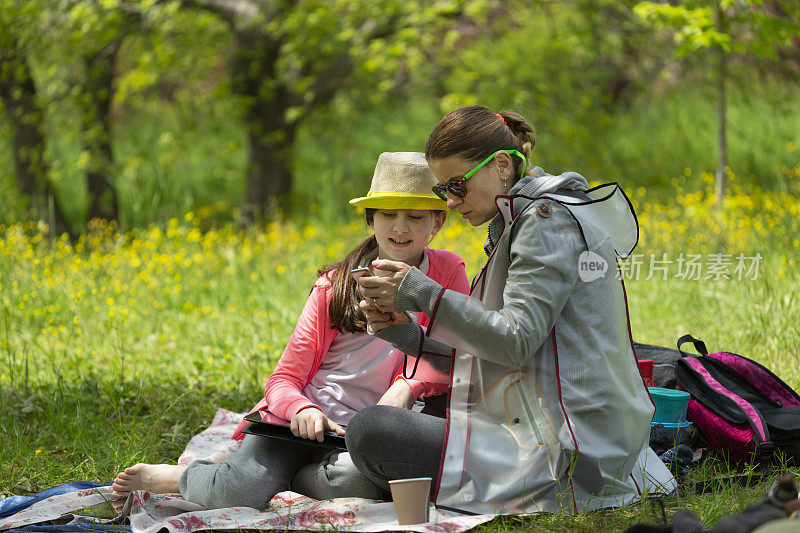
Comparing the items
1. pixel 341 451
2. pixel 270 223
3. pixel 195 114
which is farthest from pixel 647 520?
pixel 195 114

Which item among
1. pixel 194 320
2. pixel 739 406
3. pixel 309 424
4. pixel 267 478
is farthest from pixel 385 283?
pixel 194 320

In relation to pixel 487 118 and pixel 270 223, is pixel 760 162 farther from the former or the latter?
pixel 487 118

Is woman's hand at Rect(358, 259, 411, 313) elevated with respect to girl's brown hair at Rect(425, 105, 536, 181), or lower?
lower

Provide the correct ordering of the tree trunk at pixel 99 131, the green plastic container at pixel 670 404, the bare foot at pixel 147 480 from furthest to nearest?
the tree trunk at pixel 99 131 → the green plastic container at pixel 670 404 → the bare foot at pixel 147 480

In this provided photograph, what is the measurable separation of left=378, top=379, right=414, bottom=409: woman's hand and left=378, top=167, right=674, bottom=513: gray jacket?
371 millimetres

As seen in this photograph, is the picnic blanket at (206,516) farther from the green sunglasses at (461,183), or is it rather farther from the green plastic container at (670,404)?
the green plastic container at (670,404)

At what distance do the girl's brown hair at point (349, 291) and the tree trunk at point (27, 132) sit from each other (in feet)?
18.1

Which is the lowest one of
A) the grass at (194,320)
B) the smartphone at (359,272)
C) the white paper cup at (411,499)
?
the grass at (194,320)

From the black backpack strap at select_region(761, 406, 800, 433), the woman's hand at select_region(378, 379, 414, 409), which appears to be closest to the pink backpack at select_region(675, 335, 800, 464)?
the black backpack strap at select_region(761, 406, 800, 433)

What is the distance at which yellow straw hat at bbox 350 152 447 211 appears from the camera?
108 inches

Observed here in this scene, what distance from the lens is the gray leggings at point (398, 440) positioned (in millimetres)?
2420

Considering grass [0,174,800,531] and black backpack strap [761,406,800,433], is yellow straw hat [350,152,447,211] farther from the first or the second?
black backpack strap [761,406,800,433]

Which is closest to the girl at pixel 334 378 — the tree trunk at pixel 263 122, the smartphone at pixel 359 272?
the smartphone at pixel 359 272

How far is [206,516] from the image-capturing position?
257 centimetres
